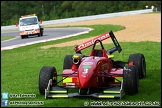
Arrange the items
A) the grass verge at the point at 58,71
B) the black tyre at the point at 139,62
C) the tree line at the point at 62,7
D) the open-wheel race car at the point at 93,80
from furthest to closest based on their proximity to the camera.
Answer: the tree line at the point at 62,7 < the black tyre at the point at 139,62 < the open-wheel race car at the point at 93,80 < the grass verge at the point at 58,71

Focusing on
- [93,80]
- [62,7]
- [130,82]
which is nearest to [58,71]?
[93,80]

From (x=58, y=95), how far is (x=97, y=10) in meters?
88.8

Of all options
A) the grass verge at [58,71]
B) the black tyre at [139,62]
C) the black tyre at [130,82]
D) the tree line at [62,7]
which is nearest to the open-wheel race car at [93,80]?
the black tyre at [130,82]

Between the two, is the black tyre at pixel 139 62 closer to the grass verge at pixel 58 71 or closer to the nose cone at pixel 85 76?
the grass verge at pixel 58 71

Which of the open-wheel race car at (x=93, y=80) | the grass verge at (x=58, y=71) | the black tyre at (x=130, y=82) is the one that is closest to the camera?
the grass verge at (x=58, y=71)

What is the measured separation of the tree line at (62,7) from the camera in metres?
96.0

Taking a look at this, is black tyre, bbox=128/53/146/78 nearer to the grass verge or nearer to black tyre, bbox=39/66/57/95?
the grass verge

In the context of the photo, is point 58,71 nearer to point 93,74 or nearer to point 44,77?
point 44,77

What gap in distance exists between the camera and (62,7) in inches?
4515

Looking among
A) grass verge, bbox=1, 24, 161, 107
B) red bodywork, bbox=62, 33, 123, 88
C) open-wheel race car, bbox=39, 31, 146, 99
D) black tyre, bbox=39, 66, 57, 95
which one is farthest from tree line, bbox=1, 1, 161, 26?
black tyre, bbox=39, 66, 57, 95

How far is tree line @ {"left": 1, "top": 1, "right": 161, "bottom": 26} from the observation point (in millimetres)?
96000

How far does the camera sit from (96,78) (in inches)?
350

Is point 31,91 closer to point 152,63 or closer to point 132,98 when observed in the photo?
point 132,98

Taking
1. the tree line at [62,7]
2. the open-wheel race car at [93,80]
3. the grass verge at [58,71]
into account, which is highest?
the tree line at [62,7]
